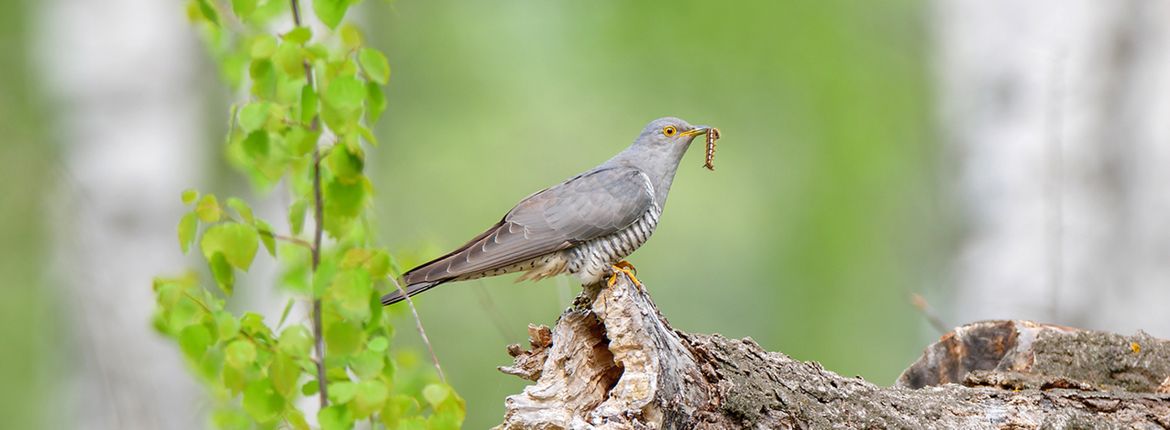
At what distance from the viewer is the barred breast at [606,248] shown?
147 inches

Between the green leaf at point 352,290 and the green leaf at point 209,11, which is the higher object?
the green leaf at point 209,11

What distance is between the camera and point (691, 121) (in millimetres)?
15461

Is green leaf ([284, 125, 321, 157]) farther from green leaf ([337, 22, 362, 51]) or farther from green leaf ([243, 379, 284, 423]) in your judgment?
green leaf ([243, 379, 284, 423])

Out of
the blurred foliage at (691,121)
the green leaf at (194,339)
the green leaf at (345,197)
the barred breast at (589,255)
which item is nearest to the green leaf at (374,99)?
the green leaf at (345,197)

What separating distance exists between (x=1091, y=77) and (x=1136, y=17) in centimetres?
45

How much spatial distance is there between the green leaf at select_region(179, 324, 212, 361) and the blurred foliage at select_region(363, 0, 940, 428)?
1078 centimetres

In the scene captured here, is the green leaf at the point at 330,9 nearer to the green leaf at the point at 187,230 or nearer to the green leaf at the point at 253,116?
the green leaf at the point at 253,116

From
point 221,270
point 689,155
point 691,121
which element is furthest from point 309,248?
point 689,155

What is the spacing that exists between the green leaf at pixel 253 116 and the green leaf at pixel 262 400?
0.76m

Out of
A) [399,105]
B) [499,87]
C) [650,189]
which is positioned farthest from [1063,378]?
[399,105]

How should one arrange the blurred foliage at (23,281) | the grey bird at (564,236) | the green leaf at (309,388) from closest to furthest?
1. the green leaf at (309,388)
2. the grey bird at (564,236)
3. the blurred foliage at (23,281)

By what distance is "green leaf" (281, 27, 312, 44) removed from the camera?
3.10 meters

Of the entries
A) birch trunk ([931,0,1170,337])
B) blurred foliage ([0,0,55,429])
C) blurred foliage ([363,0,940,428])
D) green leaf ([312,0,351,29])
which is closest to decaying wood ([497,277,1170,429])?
green leaf ([312,0,351,29])

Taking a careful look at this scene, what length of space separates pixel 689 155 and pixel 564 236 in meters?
13.0
